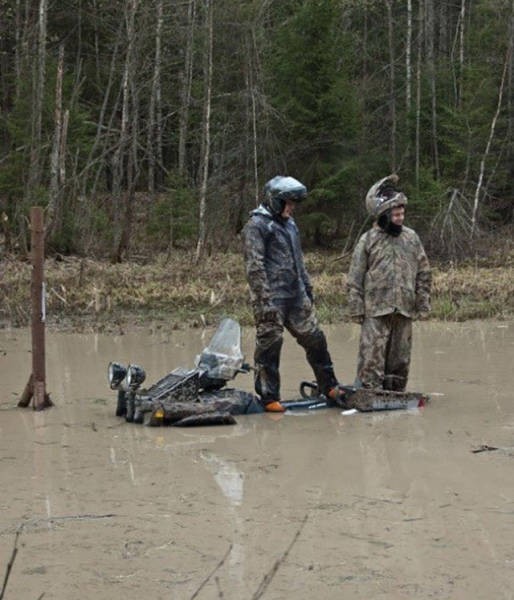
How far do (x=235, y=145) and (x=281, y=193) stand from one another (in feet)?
73.2

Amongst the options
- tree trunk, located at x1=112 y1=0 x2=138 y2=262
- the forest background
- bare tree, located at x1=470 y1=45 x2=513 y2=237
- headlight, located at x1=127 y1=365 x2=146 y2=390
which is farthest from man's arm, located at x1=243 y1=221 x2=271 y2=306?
bare tree, located at x1=470 y1=45 x2=513 y2=237

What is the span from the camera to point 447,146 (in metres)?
31.4

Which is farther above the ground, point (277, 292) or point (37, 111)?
point (37, 111)

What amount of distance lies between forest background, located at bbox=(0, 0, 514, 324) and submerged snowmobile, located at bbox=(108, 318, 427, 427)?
686 cm

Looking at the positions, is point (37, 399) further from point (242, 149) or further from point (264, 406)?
point (242, 149)

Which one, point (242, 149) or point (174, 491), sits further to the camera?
point (242, 149)

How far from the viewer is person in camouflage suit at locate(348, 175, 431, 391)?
9859mm

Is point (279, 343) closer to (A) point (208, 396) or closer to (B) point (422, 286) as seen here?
(A) point (208, 396)

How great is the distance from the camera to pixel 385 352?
1002 cm

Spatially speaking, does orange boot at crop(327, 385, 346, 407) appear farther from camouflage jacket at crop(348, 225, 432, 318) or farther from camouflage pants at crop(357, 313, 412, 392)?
camouflage jacket at crop(348, 225, 432, 318)

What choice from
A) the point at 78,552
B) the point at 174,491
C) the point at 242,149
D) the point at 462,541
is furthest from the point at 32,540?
the point at 242,149

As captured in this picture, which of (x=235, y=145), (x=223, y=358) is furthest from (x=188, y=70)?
(x=223, y=358)

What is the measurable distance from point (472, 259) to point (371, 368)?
14398mm

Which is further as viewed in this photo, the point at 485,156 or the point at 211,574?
the point at 485,156
